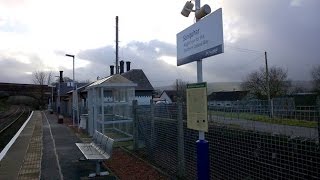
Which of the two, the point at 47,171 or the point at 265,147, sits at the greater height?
the point at 265,147

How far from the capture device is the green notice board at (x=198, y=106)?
6043mm

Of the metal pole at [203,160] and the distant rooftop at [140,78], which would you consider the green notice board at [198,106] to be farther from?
the distant rooftop at [140,78]

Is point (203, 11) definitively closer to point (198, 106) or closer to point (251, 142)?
point (198, 106)

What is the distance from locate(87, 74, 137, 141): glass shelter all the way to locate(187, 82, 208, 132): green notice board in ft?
31.2

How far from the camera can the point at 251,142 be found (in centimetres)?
637

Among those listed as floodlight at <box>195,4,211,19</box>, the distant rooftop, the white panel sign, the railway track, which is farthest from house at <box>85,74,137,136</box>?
the distant rooftop

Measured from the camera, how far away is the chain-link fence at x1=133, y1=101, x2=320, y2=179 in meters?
5.07

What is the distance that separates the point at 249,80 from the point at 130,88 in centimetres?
4932

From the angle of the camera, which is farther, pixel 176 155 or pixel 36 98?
pixel 36 98

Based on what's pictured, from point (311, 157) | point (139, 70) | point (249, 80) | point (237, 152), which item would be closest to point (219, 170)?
point (237, 152)

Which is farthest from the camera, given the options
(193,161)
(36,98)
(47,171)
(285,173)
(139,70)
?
(36,98)

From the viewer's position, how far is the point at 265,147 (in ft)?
19.5

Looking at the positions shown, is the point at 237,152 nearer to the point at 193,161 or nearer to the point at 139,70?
the point at 193,161

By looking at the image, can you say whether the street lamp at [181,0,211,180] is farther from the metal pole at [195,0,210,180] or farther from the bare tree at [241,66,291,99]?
the bare tree at [241,66,291,99]
